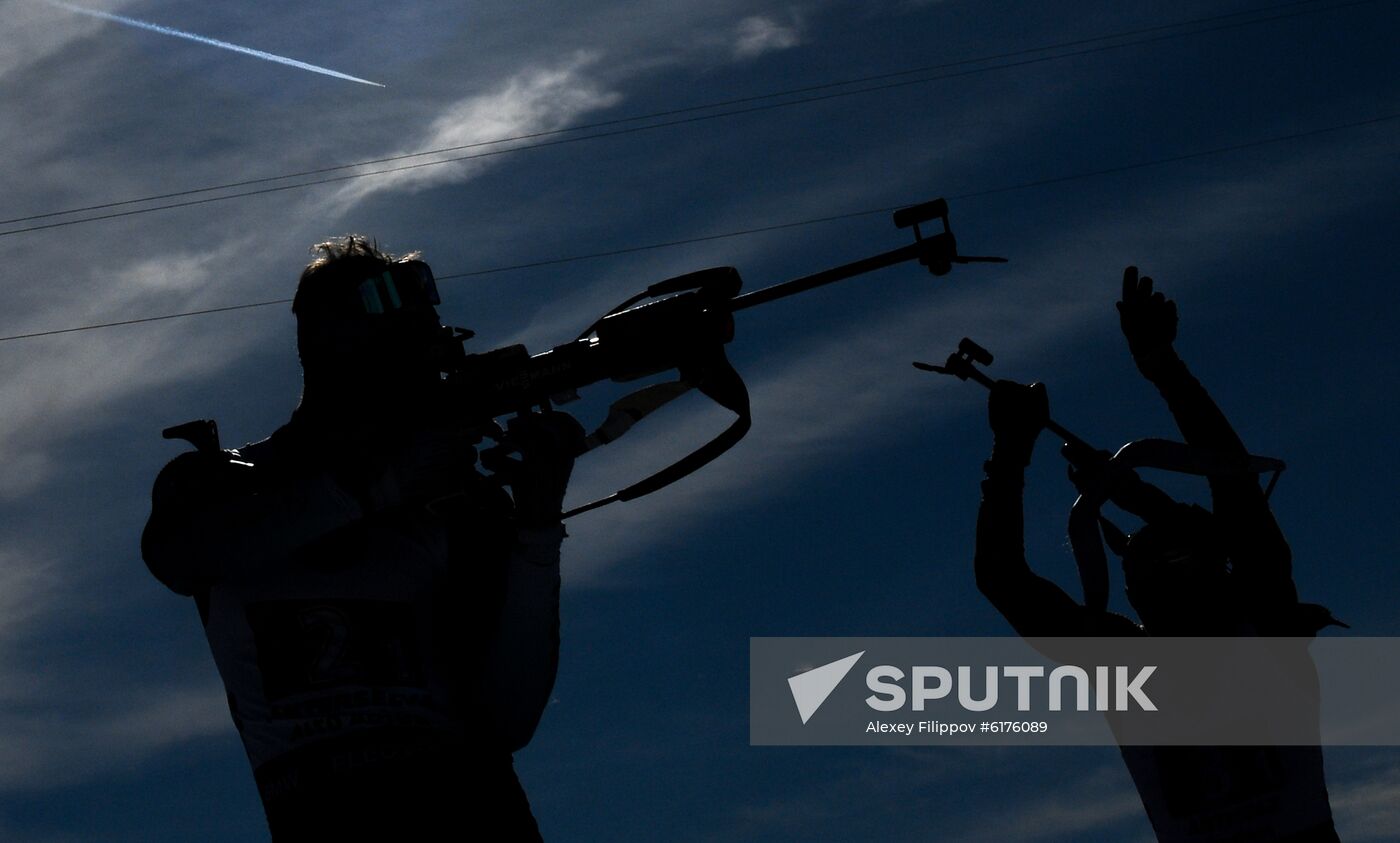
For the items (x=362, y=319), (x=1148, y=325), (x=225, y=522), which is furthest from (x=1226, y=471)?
(x=225, y=522)

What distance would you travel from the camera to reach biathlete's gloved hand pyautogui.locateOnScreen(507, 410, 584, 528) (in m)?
5.20

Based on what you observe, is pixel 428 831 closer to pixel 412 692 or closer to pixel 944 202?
pixel 412 692

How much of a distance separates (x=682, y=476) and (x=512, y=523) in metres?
0.93

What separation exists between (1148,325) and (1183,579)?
44.2 inches

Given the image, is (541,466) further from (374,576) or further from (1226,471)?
(1226,471)

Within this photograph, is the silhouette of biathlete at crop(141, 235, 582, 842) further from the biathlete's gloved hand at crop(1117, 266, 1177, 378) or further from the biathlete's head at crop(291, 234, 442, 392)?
the biathlete's gloved hand at crop(1117, 266, 1177, 378)

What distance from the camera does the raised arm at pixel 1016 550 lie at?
6.12m

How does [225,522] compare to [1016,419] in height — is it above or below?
above

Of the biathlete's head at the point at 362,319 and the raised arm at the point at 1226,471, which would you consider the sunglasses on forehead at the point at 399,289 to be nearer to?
the biathlete's head at the point at 362,319

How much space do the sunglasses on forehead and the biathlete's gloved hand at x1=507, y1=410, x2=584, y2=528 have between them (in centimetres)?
58

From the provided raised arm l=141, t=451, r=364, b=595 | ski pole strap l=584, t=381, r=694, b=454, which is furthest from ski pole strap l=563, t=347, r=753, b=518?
raised arm l=141, t=451, r=364, b=595

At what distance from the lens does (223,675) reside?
496 cm

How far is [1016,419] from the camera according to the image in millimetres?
6164

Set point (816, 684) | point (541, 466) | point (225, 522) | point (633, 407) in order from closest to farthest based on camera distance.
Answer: point (225, 522) < point (541, 466) < point (633, 407) < point (816, 684)
